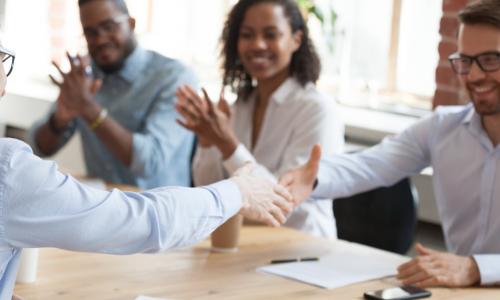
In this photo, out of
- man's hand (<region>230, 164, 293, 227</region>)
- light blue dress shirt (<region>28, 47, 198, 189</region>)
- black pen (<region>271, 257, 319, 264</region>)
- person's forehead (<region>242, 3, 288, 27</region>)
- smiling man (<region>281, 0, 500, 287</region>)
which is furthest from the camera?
light blue dress shirt (<region>28, 47, 198, 189</region>)

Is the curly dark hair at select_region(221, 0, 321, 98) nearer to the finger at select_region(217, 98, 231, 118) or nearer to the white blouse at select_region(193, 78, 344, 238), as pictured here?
the white blouse at select_region(193, 78, 344, 238)

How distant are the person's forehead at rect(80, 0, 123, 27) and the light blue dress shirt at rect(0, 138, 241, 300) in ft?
5.74

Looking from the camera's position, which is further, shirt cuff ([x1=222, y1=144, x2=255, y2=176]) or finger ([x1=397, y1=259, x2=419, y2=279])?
shirt cuff ([x1=222, y1=144, x2=255, y2=176])

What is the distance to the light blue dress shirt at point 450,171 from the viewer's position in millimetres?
2375

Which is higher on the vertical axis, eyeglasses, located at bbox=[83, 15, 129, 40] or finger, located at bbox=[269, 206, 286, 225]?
eyeglasses, located at bbox=[83, 15, 129, 40]

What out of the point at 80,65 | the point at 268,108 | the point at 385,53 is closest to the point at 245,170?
the point at 268,108

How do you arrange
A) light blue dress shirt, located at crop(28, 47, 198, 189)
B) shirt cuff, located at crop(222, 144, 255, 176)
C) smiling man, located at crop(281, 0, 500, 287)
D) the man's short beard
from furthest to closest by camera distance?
1. the man's short beard
2. light blue dress shirt, located at crop(28, 47, 198, 189)
3. shirt cuff, located at crop(222, 144, 255, 176)
4. smiling man, located at crop(281, 0, 500, 287)

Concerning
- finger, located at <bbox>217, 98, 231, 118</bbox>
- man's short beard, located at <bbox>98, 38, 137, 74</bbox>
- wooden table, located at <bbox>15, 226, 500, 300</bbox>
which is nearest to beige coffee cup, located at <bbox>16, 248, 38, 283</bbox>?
wooden table, located at <bbox>15, 226, 500, 300</bbox>

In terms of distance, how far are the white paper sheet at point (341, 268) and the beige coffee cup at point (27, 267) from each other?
0.50 meters

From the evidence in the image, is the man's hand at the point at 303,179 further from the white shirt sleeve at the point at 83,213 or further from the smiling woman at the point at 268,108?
the white shirt sleeve at the point at 83,213

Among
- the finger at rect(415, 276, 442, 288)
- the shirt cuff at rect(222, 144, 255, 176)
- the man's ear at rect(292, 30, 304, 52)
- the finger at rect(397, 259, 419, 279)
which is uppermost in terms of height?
the man's ear at rect(292, 30, 304, 52)

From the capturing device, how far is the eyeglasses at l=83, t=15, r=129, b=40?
3238 mm

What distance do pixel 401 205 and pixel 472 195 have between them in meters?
0.35

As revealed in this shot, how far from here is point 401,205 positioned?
2764 millimetres
